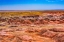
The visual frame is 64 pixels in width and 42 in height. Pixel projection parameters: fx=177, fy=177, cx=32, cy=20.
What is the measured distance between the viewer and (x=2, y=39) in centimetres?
1508

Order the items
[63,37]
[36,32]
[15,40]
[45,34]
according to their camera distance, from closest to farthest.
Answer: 1. [63,37]
2. [15,40]
3. [45,34]
4. [36,32]

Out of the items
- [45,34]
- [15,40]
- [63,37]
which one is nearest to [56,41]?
[63,37]

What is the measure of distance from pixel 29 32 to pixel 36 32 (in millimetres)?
709

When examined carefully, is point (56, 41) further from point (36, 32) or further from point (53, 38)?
point (36, 32)

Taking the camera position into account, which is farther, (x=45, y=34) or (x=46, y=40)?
(x=45, y=34)

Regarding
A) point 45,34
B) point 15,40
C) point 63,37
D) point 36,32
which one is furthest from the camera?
point 36,32

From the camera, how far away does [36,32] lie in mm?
17812

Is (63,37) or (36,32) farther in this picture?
(36,32)

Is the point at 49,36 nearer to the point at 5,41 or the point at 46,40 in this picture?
the point at 46,40

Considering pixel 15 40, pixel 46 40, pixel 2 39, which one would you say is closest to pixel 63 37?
pixel 46 40

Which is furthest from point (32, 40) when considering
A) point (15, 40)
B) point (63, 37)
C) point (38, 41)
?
point (63, 37)

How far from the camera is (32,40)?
47.7 ft

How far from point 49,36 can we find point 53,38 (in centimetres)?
56

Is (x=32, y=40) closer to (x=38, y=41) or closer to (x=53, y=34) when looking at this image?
(x=38, y=41)
